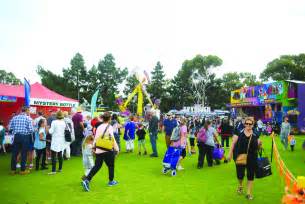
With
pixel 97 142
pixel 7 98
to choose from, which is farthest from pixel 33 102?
pixel 97 142

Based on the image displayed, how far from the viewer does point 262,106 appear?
32.4 metres

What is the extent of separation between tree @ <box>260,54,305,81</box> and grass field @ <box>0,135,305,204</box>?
1723 inches

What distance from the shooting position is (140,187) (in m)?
7.02

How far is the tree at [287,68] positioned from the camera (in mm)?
48781

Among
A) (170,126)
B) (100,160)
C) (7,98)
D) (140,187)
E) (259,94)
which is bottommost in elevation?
(140,187)

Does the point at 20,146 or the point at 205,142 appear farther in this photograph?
the point at 205,142

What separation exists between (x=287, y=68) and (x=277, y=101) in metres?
24.3

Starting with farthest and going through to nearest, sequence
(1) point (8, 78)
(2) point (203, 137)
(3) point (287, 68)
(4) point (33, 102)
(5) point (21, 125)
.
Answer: (1) point (8, 78) → (3) point (287, 68) → (4) point (33, 102) → (2) point (203, 137) → (5) point (21, 125)

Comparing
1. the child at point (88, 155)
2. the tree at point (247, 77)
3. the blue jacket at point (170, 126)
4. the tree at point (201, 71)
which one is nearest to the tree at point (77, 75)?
the tree at point (201, 71)

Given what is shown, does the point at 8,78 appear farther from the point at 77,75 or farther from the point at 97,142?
the point at 97,142

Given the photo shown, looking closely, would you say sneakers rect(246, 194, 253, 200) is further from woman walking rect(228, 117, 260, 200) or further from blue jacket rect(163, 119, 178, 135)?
blue jacket rect(163, 119, 178, 135)

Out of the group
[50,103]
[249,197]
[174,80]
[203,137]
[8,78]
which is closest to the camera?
[249,197]

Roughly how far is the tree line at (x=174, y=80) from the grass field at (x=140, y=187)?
152 ft

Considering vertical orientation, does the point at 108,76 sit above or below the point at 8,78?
below
